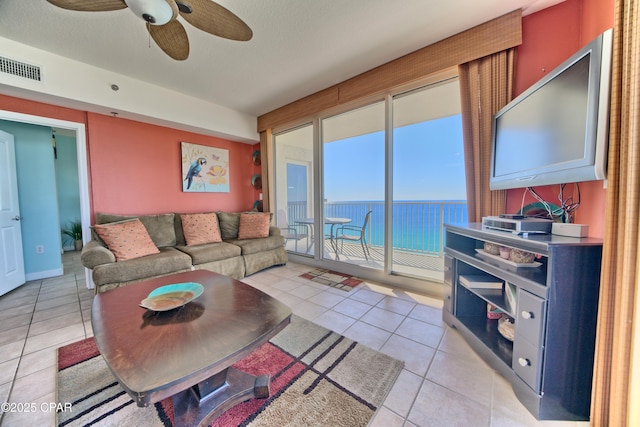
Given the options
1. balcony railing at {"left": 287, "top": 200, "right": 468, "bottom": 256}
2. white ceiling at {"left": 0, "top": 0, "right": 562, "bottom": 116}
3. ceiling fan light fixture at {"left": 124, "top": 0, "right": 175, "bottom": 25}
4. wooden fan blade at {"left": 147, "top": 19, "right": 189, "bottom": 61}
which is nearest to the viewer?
ceiling fan light fixture at {"left": 124, "top": 0, "right": 175, "bottom": 25}

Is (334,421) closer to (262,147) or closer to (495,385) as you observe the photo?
(495,385)

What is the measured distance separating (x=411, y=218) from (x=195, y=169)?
3701mm

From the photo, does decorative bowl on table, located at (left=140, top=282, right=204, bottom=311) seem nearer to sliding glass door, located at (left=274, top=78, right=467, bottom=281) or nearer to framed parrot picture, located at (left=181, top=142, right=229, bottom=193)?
sliding glass door, located at (left=274, top=78, right=467, bottom=281)

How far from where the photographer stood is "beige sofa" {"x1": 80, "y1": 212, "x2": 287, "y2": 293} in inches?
83.9

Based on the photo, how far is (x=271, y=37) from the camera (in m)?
2.04

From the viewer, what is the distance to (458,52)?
2.03 meters

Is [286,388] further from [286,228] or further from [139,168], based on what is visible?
[139,168]

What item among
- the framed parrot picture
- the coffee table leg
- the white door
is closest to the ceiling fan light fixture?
the coffee table leg

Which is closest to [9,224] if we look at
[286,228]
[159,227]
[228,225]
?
[159,227]

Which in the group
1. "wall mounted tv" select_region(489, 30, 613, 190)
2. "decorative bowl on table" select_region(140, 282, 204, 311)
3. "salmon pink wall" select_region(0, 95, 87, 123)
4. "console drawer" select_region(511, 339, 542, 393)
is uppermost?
"salmon pink wall" select_region(0, 95, 87, 123)

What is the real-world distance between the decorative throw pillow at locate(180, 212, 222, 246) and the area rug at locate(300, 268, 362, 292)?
1.43m

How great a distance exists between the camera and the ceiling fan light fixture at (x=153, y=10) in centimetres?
118

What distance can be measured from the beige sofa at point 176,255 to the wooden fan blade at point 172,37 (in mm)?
1956

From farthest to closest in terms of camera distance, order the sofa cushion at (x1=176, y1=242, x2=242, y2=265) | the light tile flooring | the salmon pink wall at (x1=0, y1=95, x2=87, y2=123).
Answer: the sofa cushion at (x1=176, y1=242, x2=242, y2=265), the salmon pink wall at (x1=0, y1=95, x2=87, y2=123), the light tile flooring
